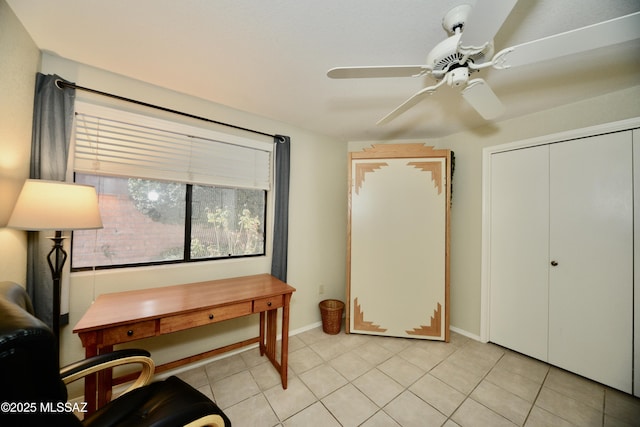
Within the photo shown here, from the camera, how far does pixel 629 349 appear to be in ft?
5.74

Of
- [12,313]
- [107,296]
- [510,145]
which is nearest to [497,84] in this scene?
[510,145]

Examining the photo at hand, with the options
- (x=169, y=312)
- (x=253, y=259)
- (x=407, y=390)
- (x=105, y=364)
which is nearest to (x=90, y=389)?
(x=105, y=364)

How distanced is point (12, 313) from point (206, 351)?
5.99 ft

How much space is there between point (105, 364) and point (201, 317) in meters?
0.48

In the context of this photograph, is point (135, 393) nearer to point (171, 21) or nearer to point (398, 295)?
point (171, 21)

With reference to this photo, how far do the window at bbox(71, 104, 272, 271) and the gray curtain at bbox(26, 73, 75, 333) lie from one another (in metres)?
0.12

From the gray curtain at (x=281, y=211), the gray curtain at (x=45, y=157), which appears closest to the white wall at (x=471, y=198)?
the gray curtain at (x=281, y=211)

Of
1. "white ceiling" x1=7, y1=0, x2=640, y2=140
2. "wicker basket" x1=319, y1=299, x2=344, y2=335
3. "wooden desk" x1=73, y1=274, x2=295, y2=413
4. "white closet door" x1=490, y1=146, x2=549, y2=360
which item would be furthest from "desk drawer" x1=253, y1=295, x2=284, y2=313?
"white closet door" x1=490, y1=146, x2=549, y2=360

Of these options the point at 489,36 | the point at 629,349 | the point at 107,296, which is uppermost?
the point at 489,36

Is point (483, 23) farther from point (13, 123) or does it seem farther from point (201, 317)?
point (13, 123)

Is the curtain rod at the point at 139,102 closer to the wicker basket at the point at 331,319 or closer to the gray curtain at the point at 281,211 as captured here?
the gray curtain at the point at 281,211

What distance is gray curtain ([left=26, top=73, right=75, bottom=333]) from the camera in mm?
1384

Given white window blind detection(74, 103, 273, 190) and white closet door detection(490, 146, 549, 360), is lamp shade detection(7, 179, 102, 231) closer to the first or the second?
white window blind detection(74, 103, 273, 190)

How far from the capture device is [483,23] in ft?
2.83
